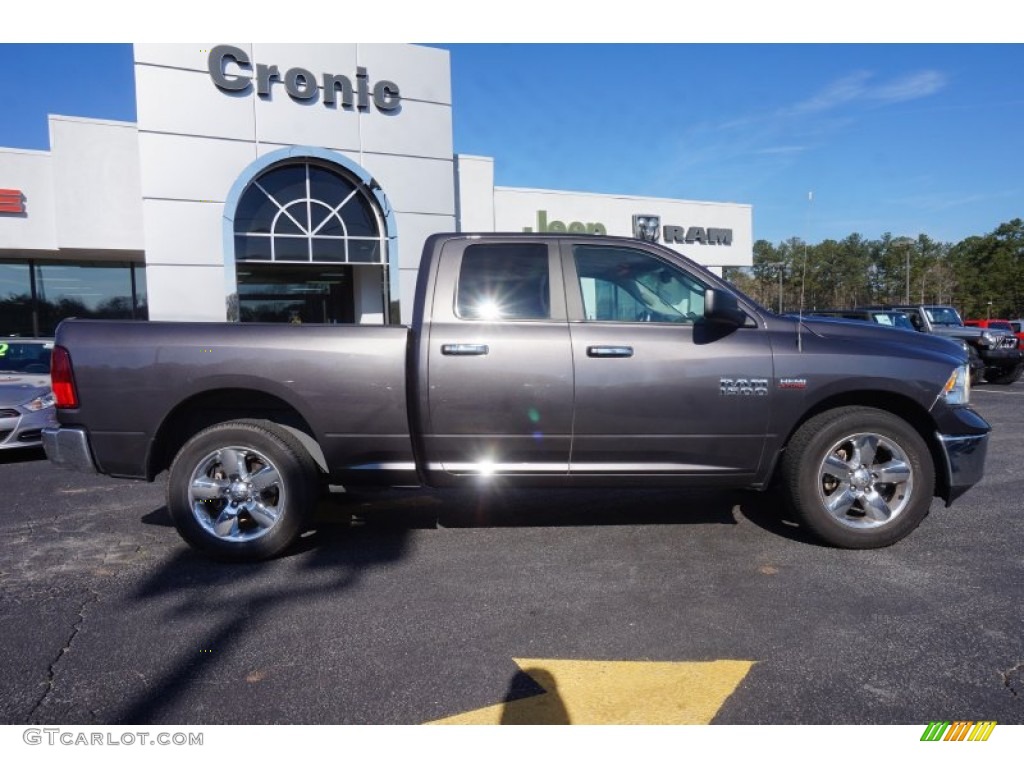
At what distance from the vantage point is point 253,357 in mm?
3969

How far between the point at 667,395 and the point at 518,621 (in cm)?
159

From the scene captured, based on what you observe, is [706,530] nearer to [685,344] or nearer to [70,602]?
[685,344]

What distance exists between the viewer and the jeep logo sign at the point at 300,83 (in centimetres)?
1370

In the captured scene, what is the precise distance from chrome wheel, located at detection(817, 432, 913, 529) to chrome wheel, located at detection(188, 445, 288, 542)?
3290mm

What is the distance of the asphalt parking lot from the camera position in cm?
252

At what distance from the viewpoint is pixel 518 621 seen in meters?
3.22

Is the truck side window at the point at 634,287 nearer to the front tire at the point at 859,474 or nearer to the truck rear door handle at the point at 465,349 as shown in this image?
the truck rear door handle at the point at 465,349

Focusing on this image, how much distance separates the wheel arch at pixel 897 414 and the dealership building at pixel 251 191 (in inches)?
474

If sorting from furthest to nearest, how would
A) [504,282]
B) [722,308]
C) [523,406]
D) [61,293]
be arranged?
[61,293]
[504,282]
[523,406]
[722,308]

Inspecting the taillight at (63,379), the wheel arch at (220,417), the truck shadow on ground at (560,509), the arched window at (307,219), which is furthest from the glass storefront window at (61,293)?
the wheel arch at (220,417)

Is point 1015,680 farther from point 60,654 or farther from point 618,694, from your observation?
point 60,654

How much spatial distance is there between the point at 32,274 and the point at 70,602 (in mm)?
18349

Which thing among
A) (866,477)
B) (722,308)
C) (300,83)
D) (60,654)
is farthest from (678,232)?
(60,654)
